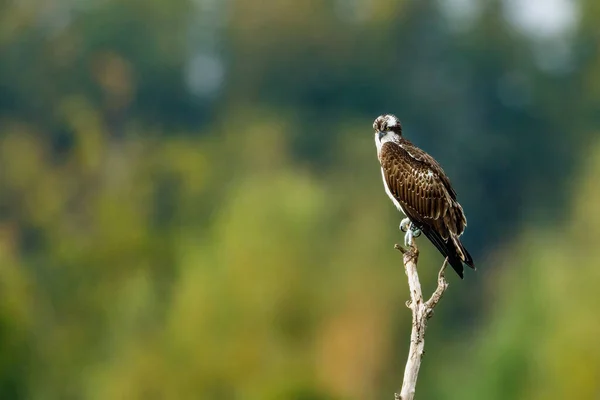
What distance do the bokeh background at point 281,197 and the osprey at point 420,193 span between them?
14.3 meters

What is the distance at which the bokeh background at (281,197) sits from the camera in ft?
128

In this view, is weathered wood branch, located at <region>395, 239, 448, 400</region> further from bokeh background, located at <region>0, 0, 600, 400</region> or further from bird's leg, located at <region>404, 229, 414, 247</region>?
bokeh background, located at <region>0, 0, 600, 400</region>

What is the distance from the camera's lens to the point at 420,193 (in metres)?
14.8

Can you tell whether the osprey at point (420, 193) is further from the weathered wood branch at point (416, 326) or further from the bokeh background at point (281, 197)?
the bokeh background at point (281, 197)

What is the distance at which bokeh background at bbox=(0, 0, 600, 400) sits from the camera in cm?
3903

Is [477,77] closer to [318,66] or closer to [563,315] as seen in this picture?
[318,66]

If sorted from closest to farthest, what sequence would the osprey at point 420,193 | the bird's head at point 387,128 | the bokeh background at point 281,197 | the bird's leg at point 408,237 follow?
the bird's leg at point 408,237, the osprey at point 420,193, the bird's head at point 387,128, the bokeh background at point 281,197

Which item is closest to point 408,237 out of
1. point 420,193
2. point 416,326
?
point 420,193

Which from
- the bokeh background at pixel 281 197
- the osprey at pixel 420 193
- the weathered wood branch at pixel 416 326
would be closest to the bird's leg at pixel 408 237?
the osprey at pixel 420 193

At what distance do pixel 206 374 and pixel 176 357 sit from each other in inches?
31.6

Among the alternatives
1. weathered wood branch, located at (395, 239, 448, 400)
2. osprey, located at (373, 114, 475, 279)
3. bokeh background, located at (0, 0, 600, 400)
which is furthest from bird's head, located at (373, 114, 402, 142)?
bokeh background, located at (0, 0, 600, 400)

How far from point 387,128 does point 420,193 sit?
2.94ft

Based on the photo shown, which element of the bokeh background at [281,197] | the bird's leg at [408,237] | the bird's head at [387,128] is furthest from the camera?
the bokeh background at [281,197]

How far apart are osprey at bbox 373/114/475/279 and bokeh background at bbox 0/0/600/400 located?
14.3m
